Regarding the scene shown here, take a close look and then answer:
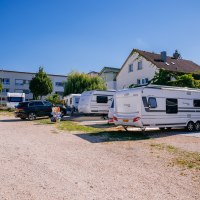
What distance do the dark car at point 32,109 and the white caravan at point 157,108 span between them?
11.3 m

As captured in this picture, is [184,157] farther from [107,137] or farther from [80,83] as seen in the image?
[80,83]

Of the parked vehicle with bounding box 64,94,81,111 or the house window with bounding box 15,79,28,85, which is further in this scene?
the house window with bounding box 15,79,28,85

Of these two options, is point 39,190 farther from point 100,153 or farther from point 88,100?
point 88,100

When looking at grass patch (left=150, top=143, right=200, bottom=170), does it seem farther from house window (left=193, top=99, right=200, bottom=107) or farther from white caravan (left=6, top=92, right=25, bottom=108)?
white caravan (left=6, top=92, right=25, bottom=108)

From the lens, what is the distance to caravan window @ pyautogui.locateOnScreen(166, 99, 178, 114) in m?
14.8

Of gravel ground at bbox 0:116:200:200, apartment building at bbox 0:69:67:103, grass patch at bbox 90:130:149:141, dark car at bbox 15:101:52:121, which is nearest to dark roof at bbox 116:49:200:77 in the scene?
dark car at bbox 15:101:52:121

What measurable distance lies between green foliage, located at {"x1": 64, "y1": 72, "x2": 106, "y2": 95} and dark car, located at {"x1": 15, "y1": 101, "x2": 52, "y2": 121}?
18.0 meters

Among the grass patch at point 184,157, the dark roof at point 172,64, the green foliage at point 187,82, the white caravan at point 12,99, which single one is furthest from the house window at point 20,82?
the grass patch at point 184,157

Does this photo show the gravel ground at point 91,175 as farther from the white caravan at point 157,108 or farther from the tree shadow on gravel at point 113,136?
the white caravan at point 157,108

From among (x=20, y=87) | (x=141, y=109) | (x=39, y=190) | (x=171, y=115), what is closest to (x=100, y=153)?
(x=39, y=190)

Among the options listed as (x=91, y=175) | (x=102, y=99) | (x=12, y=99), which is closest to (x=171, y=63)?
(x=102, y=99)

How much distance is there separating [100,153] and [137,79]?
31282 mm

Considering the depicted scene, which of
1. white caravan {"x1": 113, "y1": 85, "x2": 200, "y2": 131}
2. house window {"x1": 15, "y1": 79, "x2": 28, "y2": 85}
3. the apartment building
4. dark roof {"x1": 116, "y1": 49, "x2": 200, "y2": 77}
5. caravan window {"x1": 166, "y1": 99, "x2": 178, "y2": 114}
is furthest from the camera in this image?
house window {"x1": 15, "y1": 79, "x2": 28, "y2": 85}

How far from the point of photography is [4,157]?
26.2 ft
